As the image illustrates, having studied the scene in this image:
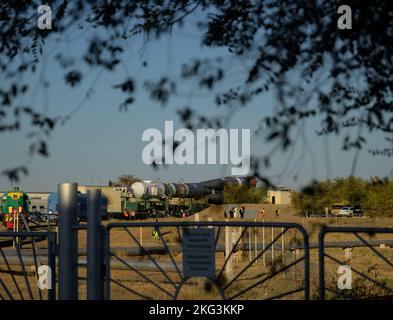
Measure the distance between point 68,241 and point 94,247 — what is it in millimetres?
292

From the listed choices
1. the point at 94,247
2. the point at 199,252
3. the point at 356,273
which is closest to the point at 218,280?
the point at 199,252

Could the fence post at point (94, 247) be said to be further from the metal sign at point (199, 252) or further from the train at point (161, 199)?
the train at point (161, 199)

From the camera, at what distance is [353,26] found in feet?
18.1

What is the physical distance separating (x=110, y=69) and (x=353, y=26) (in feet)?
6.90

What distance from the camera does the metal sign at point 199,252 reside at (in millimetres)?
6406

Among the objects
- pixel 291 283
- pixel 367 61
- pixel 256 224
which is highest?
pixel 367 61

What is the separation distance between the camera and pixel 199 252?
6.55m

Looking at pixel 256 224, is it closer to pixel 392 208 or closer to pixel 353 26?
pixel 353 26

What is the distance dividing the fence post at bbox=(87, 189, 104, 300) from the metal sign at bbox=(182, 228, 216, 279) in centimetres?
87

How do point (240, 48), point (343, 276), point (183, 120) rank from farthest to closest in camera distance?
point (343, 276), point (240, 48), point (183, 120)

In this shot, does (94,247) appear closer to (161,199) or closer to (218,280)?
(218,280)

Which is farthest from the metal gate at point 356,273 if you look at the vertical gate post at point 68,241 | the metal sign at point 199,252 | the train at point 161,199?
the train at point 161,199

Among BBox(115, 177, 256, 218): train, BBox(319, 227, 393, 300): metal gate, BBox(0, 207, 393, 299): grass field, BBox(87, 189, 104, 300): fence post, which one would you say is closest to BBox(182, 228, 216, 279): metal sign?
BBox(0, 207, 393, 299): grass field
